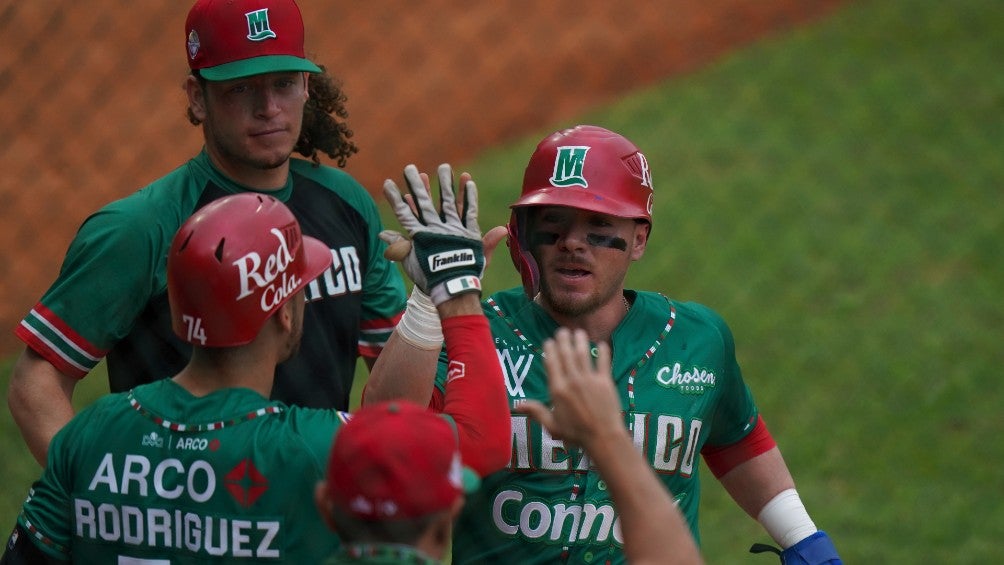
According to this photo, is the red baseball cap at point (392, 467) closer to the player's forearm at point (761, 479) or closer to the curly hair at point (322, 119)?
the player's forearm at point (761, 479)

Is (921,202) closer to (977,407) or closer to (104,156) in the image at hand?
(977,407)

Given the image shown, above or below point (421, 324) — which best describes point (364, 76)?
above

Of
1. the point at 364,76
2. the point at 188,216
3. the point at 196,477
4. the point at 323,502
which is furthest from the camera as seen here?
the point at 364,76

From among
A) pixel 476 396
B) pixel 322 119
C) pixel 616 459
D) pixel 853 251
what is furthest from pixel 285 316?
pixel 853 251

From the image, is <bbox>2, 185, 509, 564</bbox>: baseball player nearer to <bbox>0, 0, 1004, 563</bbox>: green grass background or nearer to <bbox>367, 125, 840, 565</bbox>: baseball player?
<bbox>367, 125, 840, 565</bbox>: baseball player

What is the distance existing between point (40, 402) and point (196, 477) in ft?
3.27

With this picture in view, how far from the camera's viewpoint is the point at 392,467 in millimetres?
2135

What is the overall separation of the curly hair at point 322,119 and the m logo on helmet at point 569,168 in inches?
29.5

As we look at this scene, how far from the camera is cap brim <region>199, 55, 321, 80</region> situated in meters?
3.42

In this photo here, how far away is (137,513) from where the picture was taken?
255cm

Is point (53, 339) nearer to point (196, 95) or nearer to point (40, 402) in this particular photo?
point (40, 402)

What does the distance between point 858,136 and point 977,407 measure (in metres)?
3.29

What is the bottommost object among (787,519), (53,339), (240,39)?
(787,519)

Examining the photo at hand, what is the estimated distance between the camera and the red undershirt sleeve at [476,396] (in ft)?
8.68
